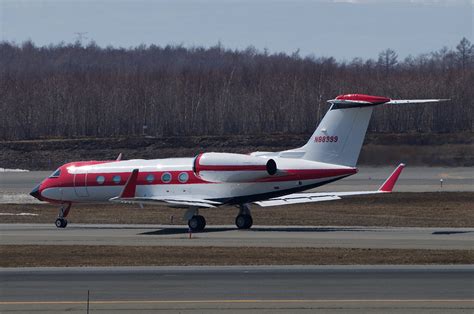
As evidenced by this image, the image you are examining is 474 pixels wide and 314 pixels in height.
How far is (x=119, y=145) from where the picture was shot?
94.5 m

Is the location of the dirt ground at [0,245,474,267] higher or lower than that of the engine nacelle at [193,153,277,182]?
lower

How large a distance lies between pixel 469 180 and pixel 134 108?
55280 millimetres

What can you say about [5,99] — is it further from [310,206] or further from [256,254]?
[256,254]

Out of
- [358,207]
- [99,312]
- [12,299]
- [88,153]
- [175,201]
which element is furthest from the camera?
[88,153]

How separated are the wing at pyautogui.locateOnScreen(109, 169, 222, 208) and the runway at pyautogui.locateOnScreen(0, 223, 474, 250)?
113 cm

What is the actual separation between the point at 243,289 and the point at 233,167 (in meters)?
18.0

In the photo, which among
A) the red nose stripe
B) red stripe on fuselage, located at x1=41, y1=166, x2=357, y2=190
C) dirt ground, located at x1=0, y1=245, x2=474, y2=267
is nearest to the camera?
dirt ground, located at x1=0, y1=245, x2=474, y2=267

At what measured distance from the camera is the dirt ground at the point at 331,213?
45000mm

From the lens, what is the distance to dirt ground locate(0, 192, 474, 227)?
45.0 meters

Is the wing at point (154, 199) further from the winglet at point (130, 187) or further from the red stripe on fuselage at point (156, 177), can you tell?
the red stripe on fuselage at point (156, 177)

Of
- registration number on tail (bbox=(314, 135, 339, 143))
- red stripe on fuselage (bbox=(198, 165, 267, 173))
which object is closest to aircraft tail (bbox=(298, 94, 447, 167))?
registration number on tail (bbox=(314, 135, 339, 143))

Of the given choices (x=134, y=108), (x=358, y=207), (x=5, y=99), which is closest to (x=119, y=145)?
(x=134, y=108)

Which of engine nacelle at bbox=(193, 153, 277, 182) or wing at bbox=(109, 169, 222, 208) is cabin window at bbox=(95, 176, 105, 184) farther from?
engine nacelle at bbox=(193, 153, 277, 182)

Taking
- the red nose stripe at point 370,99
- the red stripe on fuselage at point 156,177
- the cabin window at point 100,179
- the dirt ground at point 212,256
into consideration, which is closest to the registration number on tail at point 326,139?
the red stripe on fuselage at point 156,177
